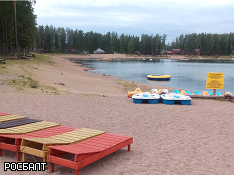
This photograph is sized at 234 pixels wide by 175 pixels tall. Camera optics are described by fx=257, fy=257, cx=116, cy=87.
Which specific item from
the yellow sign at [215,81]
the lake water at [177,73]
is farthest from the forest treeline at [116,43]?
the yellow sign at [215,81]

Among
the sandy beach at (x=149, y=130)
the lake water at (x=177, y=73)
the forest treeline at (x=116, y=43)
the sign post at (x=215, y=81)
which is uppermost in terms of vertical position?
the forest treeline at (x=116, y=43)

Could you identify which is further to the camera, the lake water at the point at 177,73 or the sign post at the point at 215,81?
the lake water at the point at 177,73

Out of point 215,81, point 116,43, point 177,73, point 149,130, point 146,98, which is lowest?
point 177,73

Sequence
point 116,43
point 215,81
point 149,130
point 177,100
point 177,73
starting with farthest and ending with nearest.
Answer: point 116,43
point 177,73
point 215,81
point 177,100
point 149,130

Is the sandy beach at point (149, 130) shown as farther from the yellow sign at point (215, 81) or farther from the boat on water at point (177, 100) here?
the yellow sign at point (215, 81)

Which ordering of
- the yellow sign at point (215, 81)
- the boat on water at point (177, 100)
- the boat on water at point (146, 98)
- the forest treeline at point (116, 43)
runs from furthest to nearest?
the forest treeline at point (116, 43) → the yellow sign at point (215, 81) → the boat on water at point (146, 98) → the boat on water at point (177, 100)

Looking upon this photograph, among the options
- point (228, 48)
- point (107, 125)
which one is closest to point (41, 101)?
point (107, 125)

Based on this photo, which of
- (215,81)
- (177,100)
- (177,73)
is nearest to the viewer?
(177,100)

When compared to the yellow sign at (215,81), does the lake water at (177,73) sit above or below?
below

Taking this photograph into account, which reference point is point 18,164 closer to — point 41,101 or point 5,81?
point 41,101

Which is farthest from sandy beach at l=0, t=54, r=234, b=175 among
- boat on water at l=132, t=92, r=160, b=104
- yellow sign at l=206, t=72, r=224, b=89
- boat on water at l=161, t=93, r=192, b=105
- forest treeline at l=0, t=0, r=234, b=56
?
forest treeline at l=0, t=0, r=234, b=56

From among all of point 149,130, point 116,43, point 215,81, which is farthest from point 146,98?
point 116,43

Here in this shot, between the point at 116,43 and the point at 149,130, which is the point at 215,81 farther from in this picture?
the point at 116,43

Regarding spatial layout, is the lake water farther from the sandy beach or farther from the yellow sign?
the sandy beach
